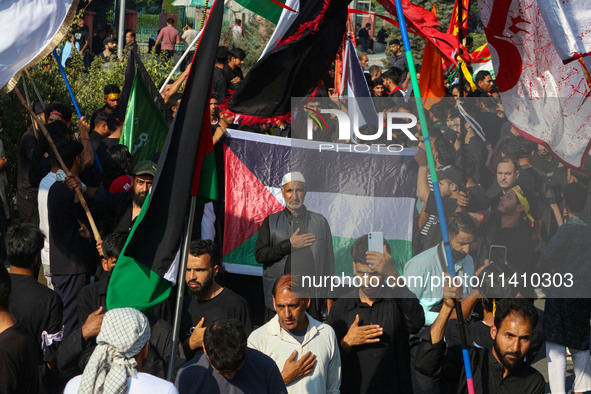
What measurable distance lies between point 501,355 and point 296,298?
1.28m

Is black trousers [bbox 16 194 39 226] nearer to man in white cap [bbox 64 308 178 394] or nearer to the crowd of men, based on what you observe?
the crowd of men

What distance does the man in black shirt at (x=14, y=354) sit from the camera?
13.8 feet

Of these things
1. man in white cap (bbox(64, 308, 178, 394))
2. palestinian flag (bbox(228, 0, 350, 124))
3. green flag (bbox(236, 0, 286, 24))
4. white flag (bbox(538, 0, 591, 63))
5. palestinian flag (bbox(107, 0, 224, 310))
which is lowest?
man in white cap (bbox(64, 308, 178, 394))

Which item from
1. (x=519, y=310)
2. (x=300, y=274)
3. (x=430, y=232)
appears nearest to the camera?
(x=519, y=310)

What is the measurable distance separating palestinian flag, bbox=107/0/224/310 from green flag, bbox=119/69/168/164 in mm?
4028

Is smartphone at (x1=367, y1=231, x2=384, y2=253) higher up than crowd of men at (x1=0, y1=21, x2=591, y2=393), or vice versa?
smartphone at (x1=367, y1=231, x2=384, y2=253)

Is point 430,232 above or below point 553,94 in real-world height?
below

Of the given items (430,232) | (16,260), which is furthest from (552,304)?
(16,260)

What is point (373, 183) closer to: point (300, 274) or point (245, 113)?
point (300, 274)

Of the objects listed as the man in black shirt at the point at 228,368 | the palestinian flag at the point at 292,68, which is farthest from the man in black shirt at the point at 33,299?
the palestinian flag at the point at 292,68

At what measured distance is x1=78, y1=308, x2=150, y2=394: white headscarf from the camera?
3.76 meters

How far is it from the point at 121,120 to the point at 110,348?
621 cm

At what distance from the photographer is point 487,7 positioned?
557 cm

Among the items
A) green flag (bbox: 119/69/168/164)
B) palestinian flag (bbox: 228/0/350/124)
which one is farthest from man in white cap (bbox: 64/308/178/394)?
green flag (bbox: 119/69/168/164)
